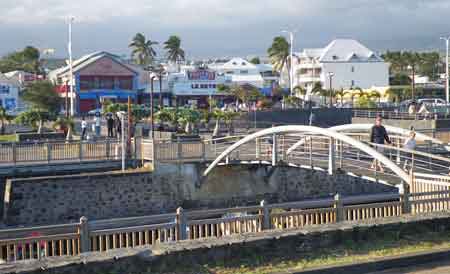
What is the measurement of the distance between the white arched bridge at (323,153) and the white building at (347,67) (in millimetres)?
77342

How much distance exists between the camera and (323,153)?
27.6 meters

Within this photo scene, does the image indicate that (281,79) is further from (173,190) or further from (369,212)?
(369,212)

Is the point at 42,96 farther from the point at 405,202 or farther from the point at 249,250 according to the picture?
the point at 249,250

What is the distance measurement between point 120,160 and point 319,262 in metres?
20.2

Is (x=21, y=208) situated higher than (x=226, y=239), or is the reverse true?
(x=226, y=239)

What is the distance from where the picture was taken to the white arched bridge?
1995cm

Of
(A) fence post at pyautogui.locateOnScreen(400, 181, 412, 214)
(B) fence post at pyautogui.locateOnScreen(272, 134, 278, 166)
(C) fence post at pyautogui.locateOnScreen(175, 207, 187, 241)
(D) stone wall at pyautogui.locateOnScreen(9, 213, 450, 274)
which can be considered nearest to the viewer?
(D) stone wall at pyautogui.locateOnScreen(9, 213, 450, 274)

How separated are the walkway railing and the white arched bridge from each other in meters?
2.26

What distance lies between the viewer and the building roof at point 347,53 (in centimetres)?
10806

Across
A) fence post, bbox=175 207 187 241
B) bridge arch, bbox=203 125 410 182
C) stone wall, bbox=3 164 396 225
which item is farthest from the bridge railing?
fence post, bbox=175 207 187 241

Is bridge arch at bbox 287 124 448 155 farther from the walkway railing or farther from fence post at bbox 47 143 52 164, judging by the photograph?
fence post at bbox 47 143 52 164

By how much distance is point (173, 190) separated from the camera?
29.6 m

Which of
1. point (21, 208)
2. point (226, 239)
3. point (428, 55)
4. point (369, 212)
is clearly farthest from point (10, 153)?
point (428, 55)

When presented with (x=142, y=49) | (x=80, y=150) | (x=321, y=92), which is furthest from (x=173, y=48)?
(x=80, y=150)
